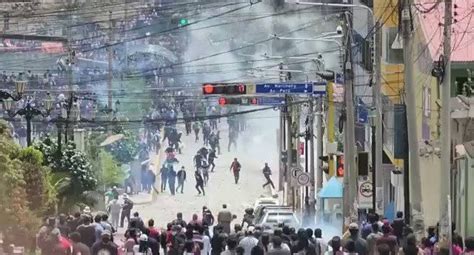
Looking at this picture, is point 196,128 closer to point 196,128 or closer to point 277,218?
point 196,128

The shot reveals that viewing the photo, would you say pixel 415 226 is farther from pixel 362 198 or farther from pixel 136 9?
pixel 136 9

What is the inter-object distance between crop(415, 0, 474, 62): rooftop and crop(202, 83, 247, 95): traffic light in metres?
9.60

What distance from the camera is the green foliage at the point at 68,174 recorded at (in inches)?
1578

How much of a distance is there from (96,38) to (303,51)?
12177 millimetres

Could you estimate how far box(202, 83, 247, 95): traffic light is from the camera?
43.5 m

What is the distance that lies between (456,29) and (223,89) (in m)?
13.1

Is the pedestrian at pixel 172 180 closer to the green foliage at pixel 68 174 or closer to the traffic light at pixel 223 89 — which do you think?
the traffic light at pixel 223 89

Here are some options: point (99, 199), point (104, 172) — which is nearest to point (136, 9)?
point (104, 172)

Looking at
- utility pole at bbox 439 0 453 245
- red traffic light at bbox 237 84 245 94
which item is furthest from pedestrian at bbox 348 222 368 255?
red traffic light at bbox 237 84 245 94

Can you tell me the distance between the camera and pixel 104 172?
55.8 m

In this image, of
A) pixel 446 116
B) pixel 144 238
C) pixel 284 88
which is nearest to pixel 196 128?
pixel 284 88

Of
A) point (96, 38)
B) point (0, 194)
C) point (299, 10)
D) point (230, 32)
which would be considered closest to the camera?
point (0, 194)

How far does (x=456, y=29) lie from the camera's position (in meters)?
31.8

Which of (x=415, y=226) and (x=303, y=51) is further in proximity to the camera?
(x=303, y=51)
